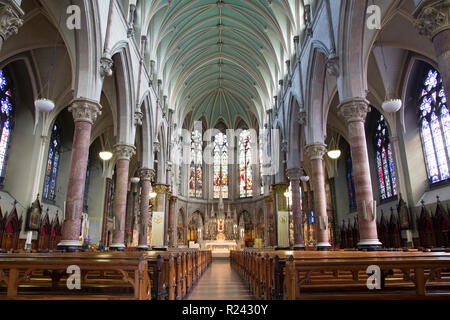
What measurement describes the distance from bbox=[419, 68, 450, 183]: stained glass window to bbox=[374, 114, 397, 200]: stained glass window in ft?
8.76

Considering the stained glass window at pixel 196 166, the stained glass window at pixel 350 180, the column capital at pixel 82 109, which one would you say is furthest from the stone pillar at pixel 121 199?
the stained glass window at pixel 196 166

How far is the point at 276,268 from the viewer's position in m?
4.67

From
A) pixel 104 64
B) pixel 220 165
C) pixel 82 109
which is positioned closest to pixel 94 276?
pixel 82 109

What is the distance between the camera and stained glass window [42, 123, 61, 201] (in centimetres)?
1905

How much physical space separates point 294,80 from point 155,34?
8675 mm

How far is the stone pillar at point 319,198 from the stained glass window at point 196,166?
22942 millimetres

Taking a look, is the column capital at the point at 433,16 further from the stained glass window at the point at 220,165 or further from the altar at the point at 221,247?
the stained glass window at the point at 220,165

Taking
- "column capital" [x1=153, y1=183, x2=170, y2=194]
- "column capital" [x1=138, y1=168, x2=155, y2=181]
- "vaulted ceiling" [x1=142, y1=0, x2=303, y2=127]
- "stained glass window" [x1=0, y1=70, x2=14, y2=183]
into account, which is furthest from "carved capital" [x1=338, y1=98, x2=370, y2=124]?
"stained glass window" [x1=0, y1=70, x2=14, y2=183]

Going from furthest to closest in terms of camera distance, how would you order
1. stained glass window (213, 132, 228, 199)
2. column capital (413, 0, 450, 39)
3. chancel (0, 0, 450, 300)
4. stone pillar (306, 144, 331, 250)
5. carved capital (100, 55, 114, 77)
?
stained glass window (213, 132, 228, 199), stone pillar (306, 144, 331, 250), carved capital (100, 55, 114, 77), column capital (413, 0, 450, 39), chancel (0, 0, 450, 300)

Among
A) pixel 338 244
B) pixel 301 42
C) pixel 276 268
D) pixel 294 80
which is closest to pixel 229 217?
pixel 338 244

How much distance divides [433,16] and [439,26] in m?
0.24

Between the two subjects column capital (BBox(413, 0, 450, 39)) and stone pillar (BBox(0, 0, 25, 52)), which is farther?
stone pillar (BBox(0, 0, 25, 52))

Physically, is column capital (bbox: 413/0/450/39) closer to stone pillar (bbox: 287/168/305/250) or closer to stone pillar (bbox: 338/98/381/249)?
stone pillar (bbox: 338/98/381/249)

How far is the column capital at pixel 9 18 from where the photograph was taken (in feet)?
19.2
